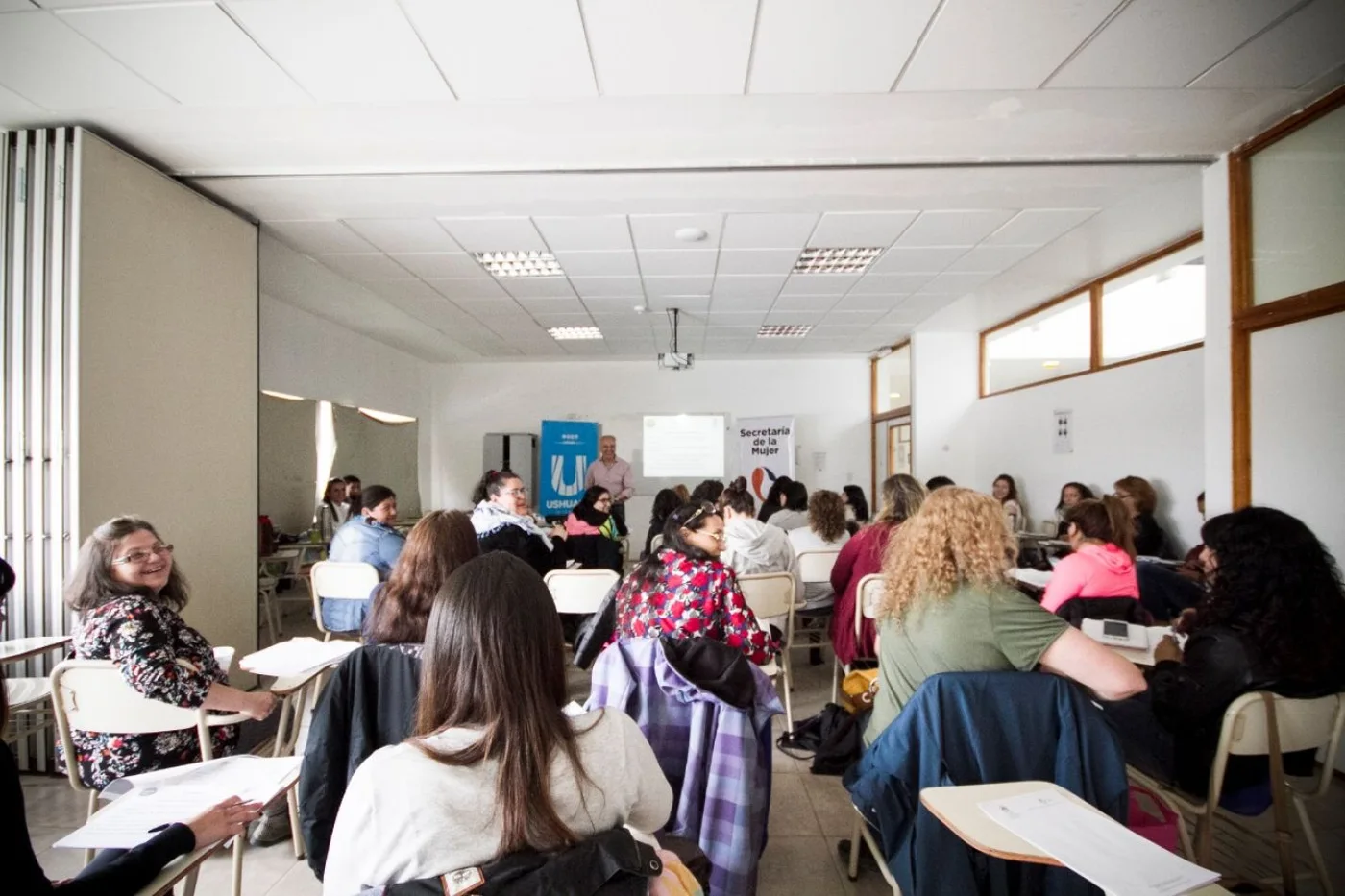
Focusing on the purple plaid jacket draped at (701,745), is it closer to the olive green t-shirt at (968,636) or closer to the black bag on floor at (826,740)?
the olive green t-shirt at (968,636)

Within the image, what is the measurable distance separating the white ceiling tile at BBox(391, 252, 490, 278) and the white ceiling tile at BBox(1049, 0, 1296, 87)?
366cm

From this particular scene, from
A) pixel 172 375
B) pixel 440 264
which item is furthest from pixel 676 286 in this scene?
pixel 172 375

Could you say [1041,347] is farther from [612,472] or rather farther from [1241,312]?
[612,472]

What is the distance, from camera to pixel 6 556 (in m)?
2.94

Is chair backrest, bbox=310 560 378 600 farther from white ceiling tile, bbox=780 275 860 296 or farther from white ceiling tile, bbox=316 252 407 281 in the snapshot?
white ceiling tile, bbox=780 275 860 296

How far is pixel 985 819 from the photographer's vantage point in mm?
1171

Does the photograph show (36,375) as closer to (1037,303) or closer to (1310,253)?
(1310,253)

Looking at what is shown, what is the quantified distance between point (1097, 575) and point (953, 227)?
2342 mm

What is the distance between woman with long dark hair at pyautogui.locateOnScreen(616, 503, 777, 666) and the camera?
1978 millimetres

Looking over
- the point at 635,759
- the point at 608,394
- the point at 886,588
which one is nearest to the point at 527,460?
the point at 608,394

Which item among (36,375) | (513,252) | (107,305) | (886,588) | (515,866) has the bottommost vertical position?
(515,866)

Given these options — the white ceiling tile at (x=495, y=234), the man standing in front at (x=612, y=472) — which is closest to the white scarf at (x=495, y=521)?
the white ceiling tile at (x=495, y=234)

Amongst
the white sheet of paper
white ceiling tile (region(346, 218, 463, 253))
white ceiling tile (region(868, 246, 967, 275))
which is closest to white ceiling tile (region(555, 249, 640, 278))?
white ceiling tile (region(346, 218, 463, 253))

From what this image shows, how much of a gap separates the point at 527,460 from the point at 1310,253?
8.03m
